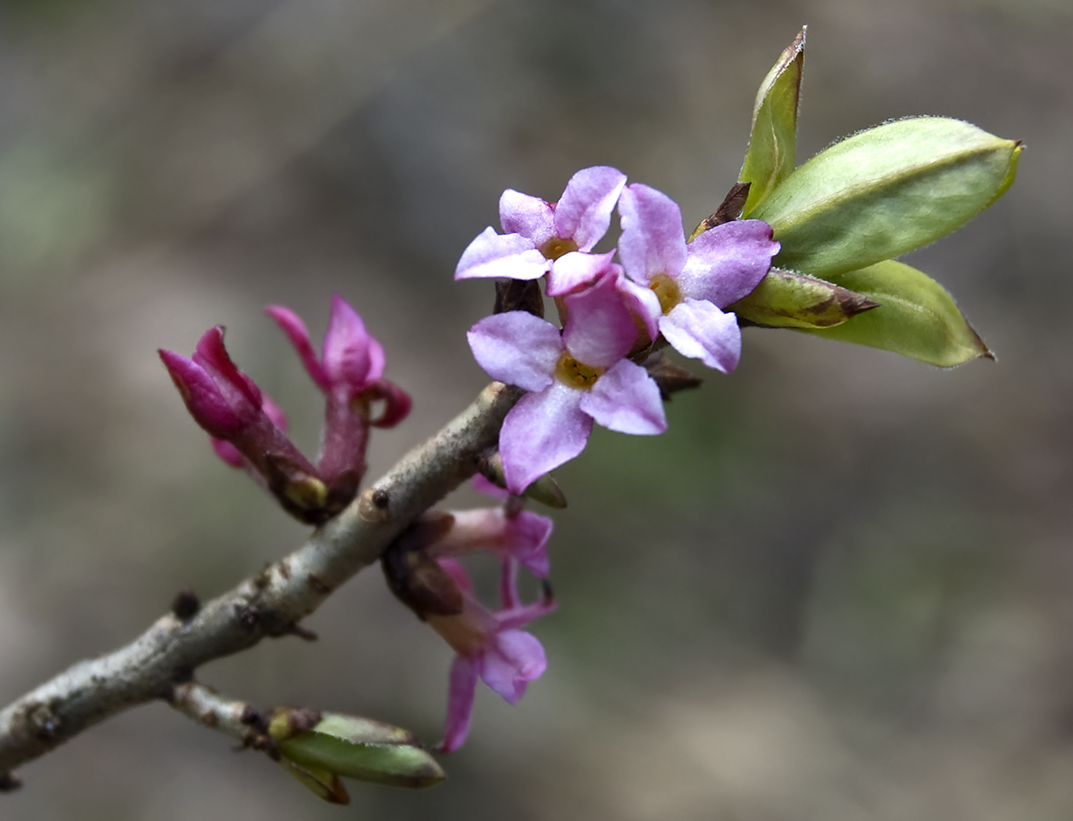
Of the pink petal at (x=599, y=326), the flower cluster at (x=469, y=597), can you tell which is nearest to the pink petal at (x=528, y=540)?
the flower cluster at (x=469, y=597)

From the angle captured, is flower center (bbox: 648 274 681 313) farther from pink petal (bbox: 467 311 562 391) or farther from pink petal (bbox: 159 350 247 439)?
pink petal (bbox: 159 350 247 439)

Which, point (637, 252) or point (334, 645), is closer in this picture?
point (637, 252)

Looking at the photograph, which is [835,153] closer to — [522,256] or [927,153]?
[927,153]

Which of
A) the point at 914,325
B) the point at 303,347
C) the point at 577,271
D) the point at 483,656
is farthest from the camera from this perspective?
the point at 303,347

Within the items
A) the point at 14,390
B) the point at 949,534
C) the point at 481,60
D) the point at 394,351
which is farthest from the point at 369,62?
the point at 949,534

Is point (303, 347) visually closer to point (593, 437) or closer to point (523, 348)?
point (523, 348)

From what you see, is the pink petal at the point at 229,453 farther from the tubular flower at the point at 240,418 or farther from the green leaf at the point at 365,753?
the green leaf at the point at 365,753

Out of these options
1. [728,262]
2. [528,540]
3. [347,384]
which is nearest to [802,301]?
[728,262]
